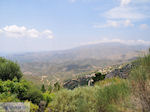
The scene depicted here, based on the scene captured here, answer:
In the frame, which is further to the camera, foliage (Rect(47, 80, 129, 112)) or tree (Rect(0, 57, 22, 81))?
tree (Rect(0, 57, 22, 81))

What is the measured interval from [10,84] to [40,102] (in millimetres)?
1659

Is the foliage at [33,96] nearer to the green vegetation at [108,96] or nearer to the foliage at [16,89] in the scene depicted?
the green vegetation at [108,96]

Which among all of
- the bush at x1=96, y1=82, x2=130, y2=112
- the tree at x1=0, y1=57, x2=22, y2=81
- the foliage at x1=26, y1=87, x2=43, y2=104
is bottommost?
the foliage at x1=26, y1=87, x2=43, y2=104

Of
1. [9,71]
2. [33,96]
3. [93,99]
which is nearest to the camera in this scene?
[93,99]

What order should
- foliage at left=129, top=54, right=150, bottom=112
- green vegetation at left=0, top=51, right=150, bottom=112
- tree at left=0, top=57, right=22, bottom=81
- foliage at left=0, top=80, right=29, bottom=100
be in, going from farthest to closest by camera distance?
tree at left=0, top=57, right=22, bottom=81 < foliage at left=0, top=80, right=29, bottom=100 < green vegetation at left=0, top=51, right=150, bottom=112 < foliage at left=129, top=54, right=150, bottom=112

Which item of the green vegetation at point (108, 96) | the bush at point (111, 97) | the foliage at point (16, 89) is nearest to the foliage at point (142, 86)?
the green vegetation at point (108, 96)

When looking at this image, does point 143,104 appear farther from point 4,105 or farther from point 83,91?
point 4,105

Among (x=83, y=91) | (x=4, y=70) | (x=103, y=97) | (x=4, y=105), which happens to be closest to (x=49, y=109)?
(x=83, y=91)

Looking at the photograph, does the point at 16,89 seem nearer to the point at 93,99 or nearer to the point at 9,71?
the point at 9,71

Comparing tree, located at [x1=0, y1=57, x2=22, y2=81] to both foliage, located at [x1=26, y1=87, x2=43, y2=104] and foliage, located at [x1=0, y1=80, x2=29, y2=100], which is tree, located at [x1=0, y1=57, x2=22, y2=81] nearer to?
foliage, located at [x1=0, y1=80, x2=29, y2=100]

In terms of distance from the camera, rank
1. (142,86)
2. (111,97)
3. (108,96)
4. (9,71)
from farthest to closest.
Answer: (9,71)
(108,96)
(111,97)
(142,86)

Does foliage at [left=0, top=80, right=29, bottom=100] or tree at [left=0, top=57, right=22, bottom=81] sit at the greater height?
tree at [left=0, top=57, right=22, bottom=81]

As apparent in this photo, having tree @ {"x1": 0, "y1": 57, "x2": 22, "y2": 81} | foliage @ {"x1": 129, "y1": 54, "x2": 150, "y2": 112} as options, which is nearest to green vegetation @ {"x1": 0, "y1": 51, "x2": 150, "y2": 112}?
foliage @ {"x1": 129, "y1": 54, "x2": 150, "y2": 112}

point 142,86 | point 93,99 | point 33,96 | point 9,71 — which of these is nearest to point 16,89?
point 33,96
